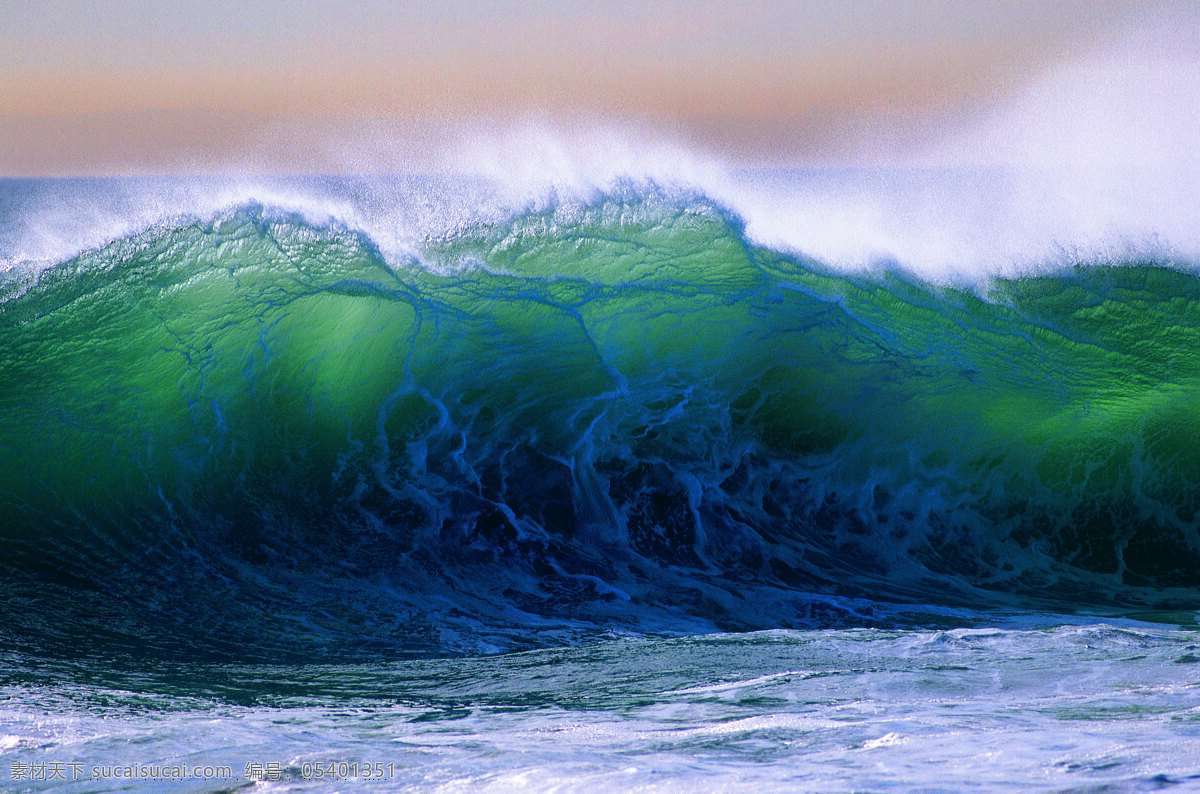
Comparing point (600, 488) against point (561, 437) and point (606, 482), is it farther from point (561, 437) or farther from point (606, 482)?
point (561, 437)

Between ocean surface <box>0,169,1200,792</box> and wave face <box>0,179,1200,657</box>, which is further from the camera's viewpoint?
wave face <box>0,179,1200,657</box>

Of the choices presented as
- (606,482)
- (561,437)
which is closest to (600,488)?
(606,482)

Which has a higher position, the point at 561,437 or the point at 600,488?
the point at 561,437

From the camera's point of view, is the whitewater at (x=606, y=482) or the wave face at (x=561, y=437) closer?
the whitewater at (x=606, y=482)

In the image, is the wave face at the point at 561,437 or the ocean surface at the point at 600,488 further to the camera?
the wave face at the point at 561,437
